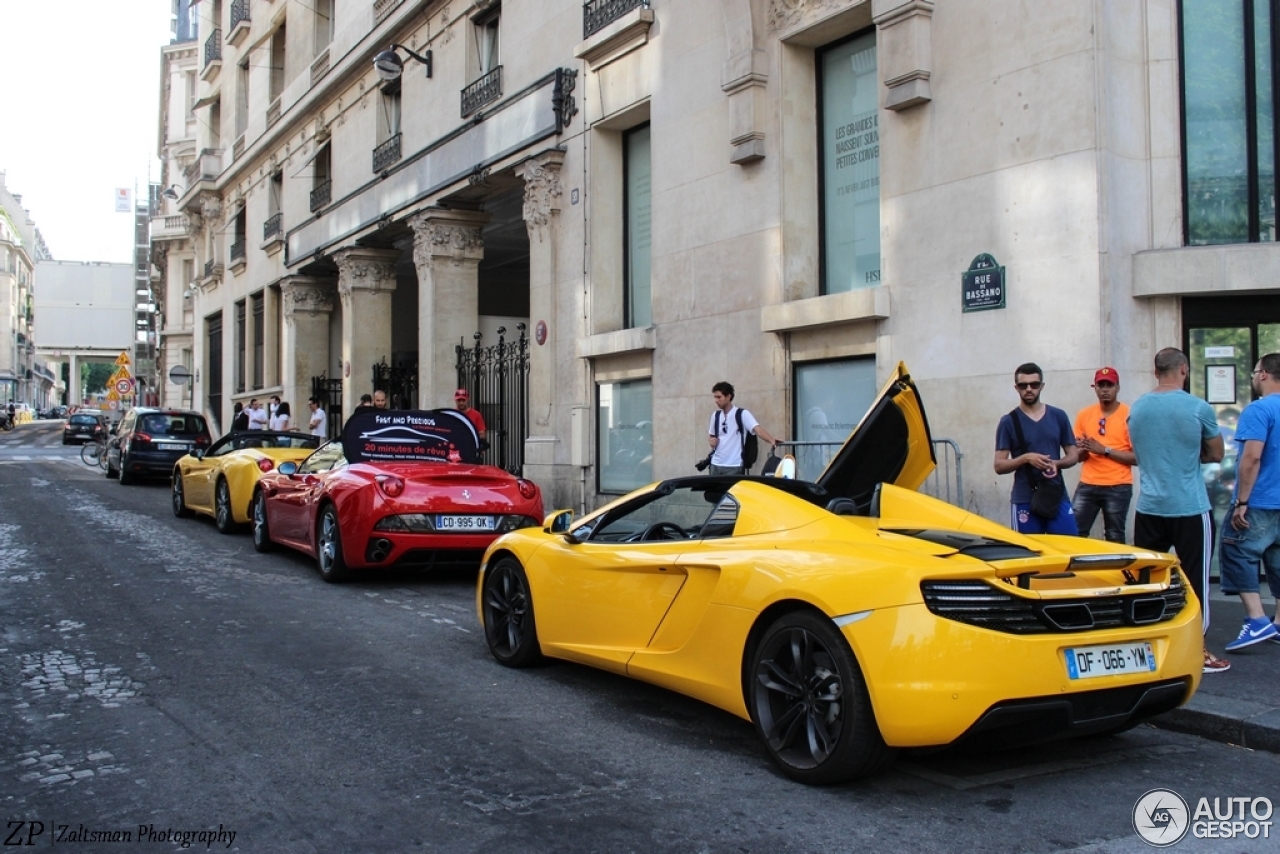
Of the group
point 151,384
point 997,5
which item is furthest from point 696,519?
point 151,384

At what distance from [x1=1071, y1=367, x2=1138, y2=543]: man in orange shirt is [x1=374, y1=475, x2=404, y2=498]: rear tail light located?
5.34 meters

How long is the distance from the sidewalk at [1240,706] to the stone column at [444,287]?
48.5ft

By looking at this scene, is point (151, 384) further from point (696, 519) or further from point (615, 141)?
point (696, 519)

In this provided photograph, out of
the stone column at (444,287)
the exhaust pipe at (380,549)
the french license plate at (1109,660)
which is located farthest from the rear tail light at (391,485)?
the stone column at (444,287)

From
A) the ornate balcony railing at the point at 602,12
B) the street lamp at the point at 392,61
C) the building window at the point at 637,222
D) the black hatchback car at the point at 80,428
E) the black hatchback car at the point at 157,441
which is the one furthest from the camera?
the black hatchback car at the point at 80,428

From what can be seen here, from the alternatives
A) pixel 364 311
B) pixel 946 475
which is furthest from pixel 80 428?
pixel 946 475

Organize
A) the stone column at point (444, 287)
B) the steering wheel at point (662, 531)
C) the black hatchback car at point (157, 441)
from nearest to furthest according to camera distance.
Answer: the steering wheel at point (662, 531) → the stone column at point (444, 287) → the black hatchback car at point (157, 441)

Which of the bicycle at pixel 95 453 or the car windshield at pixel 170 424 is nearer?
the car windshield at pixel 170 424

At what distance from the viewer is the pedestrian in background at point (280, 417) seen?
2289 centimetres

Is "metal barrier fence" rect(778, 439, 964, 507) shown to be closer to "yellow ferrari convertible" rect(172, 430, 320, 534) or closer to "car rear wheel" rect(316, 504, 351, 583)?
"car rear wheel" rect(316, 504, 351, 583)

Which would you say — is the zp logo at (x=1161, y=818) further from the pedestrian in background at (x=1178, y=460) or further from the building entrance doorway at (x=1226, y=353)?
the building entrance doorway at (x=1226, y=353)

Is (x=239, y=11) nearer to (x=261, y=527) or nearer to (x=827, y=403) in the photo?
(x=261, y=527)

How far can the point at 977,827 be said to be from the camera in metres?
3.78

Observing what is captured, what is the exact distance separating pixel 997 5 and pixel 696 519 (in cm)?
634
